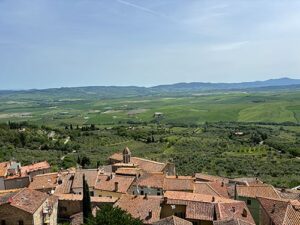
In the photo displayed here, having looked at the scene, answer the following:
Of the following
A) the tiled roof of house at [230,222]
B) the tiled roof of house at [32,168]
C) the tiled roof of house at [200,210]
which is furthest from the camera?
the tiled roof of house at [32,168]

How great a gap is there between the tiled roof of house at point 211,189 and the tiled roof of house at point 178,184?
741mm

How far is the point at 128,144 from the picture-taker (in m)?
115

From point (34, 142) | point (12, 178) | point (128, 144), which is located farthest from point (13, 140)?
point (12, 178)

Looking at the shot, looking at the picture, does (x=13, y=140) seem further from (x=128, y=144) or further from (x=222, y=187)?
(x=222, y=187)

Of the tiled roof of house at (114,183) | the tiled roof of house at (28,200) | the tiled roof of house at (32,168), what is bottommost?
the tiled roof of house at (32,168)

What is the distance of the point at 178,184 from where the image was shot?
157 ft

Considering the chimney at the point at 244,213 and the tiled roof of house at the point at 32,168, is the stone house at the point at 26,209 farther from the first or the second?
the tiled roof of house at the point at 32,168

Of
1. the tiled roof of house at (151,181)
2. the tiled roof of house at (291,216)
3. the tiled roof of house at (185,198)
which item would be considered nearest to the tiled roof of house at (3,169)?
the tiled roof of house at (151,181)

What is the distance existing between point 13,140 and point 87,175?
56.0m

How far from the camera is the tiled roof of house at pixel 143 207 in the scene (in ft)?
125

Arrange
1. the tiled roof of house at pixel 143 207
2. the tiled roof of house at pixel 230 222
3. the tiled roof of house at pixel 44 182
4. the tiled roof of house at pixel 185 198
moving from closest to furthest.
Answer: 1. the tiled roof of house at pixel 230 222
2. the tiled roof of house at pixel 143 207
3. the tiled roof of house at pixel 185 198
4. the tiled roof of house at pixel 44 182

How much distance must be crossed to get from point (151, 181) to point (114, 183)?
4.80 meters

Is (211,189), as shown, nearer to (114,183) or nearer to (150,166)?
(114,183)

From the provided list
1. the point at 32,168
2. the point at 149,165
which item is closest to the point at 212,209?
the point at 149,165
